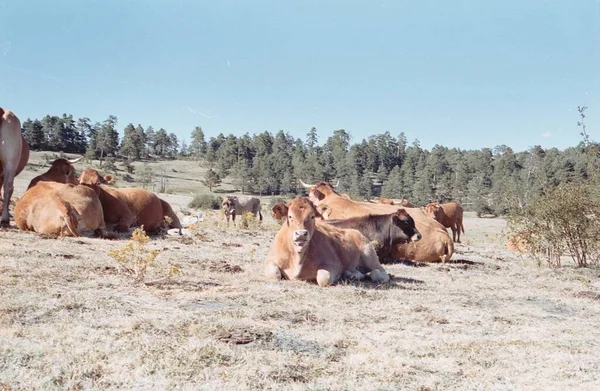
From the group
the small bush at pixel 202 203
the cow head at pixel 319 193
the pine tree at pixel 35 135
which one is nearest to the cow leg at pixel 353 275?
the cow head at pixel 319 193

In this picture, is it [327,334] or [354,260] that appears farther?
[354,260]

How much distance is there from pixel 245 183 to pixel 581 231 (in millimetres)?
75717

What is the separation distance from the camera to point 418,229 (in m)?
14.0

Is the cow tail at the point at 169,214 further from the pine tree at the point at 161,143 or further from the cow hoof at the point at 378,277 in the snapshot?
the pine tree at the point at 161,143

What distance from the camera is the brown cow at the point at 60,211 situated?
37.9 ft

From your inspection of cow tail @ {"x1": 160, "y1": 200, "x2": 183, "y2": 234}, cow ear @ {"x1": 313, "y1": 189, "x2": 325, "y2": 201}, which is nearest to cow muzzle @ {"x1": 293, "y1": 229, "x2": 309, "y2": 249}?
cow ear @ {"x1": 313, "y1": 189, "x2": 325, "y2": 201}

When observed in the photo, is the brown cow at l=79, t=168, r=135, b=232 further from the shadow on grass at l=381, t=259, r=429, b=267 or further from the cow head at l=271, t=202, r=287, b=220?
the shadow on grass at l=381, t=259, r=429, b=267

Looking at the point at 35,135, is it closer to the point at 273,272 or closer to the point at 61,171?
the point at 61,171

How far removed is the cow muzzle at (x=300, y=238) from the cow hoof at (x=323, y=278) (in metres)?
0.53

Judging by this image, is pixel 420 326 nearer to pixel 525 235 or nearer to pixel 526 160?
pixel 525 235

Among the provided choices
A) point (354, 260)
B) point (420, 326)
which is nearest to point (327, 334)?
point (420, 326)

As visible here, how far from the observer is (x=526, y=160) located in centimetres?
11100

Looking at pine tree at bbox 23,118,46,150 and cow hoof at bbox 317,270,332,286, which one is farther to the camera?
pine tree at bbox 23,118,46,150

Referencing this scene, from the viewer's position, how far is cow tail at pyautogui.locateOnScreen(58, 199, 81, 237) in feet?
37.7
